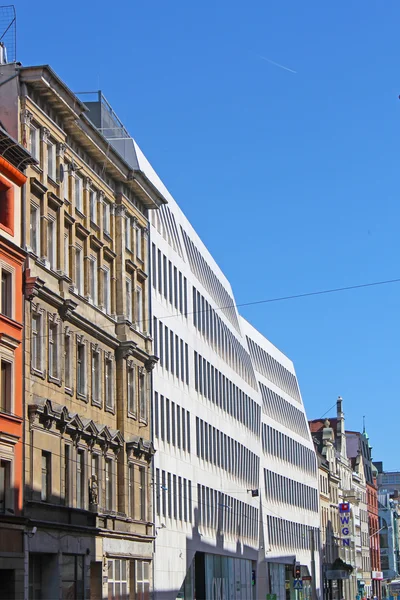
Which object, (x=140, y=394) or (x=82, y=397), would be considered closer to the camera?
(x=82, y=397)

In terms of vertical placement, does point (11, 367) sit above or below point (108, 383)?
below

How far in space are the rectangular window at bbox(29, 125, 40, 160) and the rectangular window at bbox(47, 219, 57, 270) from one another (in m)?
2.67

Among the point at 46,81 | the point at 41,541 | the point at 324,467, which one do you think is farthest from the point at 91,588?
the point at 324,467

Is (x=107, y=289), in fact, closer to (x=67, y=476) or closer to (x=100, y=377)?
(x=100, y=377)

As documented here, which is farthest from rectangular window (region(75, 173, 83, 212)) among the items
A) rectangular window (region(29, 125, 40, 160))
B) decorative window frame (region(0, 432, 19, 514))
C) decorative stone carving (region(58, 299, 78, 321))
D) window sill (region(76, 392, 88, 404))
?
decorative window frame (region(0, 432, 19, 514))

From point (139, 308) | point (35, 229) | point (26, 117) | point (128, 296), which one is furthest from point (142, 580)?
point (26, 117)

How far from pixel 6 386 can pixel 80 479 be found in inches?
326

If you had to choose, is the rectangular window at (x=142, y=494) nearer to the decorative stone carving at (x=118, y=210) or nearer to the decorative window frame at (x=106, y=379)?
the decorative window frame at (x=106, y=379)

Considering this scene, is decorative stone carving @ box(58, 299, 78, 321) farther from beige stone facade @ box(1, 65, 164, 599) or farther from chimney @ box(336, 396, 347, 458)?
chimney @ box(336, 396, 347, 458)

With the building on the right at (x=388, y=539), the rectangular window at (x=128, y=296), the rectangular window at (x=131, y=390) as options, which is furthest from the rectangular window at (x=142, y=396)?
the building on the right at (x=388, y=539)

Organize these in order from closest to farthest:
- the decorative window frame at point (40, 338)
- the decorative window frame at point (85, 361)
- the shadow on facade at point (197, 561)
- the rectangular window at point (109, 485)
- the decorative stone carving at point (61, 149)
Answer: the decorative window frame at point (40, 338), the decorative stone carving at point (61, 149), the decorative window frame at point (85, 361), the rectangular window at point (109, 485), the shadow on facade at point (197, 561)

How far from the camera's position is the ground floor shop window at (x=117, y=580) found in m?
51.2

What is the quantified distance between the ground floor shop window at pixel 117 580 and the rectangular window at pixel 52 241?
44.4ft

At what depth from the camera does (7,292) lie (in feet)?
137
